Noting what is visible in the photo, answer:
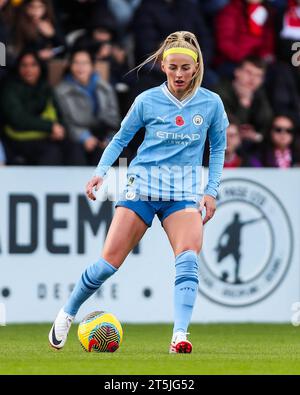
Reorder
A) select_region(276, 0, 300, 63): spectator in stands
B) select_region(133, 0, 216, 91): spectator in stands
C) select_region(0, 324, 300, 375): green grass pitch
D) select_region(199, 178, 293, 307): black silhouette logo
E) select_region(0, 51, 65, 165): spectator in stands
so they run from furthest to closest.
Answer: select_region(276, 0, 300, 63): spectator in stands → select_region(133, 0, 216, 91): spectator in stands → select_region(0, 51, 65, 165): spectator in stands → select_region(199, 178, 293, 307): black silhouette logo → select_region(0, 324, 300, 375): green grass pitch

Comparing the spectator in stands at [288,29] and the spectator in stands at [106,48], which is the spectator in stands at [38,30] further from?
the spectator in stands at [288,29]

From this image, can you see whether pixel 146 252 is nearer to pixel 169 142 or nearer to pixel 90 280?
pixel 90 280

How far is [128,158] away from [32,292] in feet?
6.69

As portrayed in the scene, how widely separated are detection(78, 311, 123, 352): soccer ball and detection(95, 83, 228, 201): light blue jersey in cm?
97

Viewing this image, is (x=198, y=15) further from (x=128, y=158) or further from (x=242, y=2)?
(x=128, y=158)

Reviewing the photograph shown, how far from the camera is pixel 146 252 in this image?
13.1m

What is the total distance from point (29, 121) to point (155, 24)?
217 cm

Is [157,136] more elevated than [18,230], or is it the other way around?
[157,136]

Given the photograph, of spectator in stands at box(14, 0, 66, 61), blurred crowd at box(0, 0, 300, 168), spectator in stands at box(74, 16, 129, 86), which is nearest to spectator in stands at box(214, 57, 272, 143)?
blurred crowd at box(0, 0, 300, 168)

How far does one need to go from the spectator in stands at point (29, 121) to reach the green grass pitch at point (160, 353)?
224 cm

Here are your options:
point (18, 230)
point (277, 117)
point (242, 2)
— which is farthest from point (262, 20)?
point (18, 230)

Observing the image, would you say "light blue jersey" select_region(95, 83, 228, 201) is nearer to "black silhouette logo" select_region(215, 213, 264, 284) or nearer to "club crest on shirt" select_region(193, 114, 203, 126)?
"club crest on shirt" select_region(193, 114, 203, 126)

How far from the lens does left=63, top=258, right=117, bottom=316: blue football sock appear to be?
916 cm

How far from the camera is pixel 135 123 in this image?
9250mm
